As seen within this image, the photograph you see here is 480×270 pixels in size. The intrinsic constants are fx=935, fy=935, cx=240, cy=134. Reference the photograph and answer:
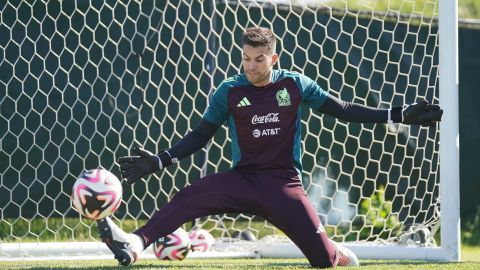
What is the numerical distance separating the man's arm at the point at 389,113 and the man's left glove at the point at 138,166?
1039 mm

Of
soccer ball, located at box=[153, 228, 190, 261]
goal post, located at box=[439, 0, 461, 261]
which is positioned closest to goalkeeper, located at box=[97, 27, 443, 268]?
goal post, located at box=[439, 0, 461, 261]

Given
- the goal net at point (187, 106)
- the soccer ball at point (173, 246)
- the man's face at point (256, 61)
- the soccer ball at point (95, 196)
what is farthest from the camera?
the goal net at point (187, 106)

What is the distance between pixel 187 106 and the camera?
286 inches

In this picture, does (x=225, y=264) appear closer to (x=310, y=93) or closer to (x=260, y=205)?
(x=260, y=205)

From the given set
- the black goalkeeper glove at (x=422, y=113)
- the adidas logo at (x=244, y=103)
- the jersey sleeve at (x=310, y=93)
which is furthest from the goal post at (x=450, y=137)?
the adidas logo at (x=244, y=103)

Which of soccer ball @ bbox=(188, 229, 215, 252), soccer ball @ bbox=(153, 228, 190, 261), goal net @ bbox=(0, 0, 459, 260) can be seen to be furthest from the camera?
goal net @ bbox=(0, 0, 459, 260)

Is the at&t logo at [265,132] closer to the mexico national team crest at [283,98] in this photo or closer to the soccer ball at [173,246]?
the mexico national team crest at [283,98]

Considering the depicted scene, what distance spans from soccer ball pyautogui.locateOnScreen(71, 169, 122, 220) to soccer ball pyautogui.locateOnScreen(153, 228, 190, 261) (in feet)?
3.43

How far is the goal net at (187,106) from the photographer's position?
266 inches

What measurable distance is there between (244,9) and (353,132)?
133 centimetres

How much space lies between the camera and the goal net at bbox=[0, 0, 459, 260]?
675 cm

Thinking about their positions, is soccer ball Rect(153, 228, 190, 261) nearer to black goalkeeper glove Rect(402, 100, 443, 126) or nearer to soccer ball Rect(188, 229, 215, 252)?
soccer ball Rect(188, 229, 215, 252)

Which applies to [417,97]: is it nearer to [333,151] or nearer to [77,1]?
[333,151]

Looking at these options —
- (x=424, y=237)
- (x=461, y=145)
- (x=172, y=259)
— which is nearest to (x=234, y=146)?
(x=172, y=259)
